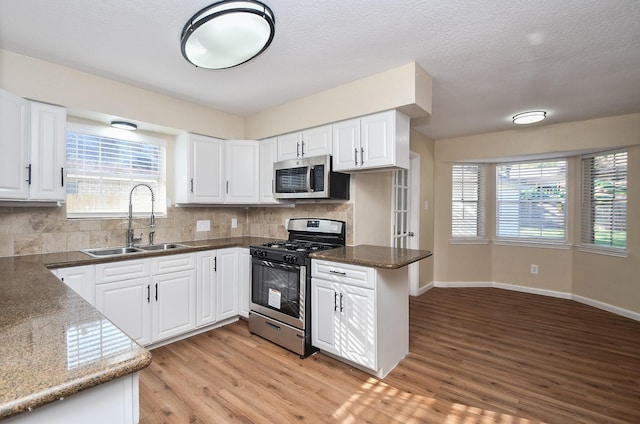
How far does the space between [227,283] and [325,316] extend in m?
1.30

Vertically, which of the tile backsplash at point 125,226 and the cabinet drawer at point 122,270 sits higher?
the tile backsplash at point 125,226

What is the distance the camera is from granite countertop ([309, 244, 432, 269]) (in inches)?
87.6

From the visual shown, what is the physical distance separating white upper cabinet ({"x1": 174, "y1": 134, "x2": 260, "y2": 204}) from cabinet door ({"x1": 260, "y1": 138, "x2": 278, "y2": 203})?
0.25ft

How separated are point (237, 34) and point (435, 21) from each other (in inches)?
47.5

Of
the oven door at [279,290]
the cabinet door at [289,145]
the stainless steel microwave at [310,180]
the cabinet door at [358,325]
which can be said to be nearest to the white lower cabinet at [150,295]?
the oven door at [279,290]

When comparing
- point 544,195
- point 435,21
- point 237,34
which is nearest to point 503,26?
point 435,21

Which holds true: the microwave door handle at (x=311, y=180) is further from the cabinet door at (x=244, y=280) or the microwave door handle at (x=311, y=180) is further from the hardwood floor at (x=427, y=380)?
the hardwood floor at (x=427, y=380)

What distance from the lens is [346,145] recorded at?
9.45 feet

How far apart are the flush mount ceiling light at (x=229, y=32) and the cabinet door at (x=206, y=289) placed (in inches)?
76.9

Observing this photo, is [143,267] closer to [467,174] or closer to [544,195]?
[467,174]

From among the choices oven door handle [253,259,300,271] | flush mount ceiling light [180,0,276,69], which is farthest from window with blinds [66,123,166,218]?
flush mount ceiling light [180,0,276,69]

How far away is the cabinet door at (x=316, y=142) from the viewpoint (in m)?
3.04

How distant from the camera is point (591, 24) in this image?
191cm

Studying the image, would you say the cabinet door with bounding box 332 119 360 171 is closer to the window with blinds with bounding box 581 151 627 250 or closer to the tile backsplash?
the tile backsplash
